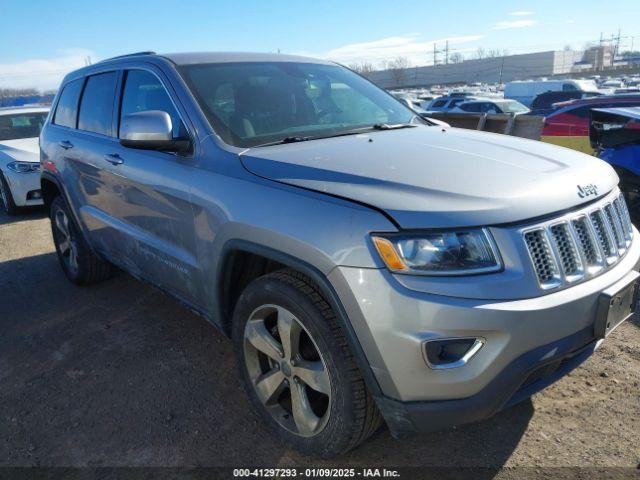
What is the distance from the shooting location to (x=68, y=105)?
4.61 meters

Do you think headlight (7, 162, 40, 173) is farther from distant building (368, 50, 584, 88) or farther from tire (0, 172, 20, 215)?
distant building (368, 50, 584, 88)

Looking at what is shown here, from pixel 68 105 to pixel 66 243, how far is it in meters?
1.25

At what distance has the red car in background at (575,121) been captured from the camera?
7402 millimetres

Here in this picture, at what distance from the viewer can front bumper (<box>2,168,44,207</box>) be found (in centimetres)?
785

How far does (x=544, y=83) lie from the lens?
29297 mm

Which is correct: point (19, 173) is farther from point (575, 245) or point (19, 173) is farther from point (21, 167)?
point (575, 245)

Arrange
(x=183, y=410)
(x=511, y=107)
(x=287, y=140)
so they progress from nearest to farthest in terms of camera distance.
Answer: (x=287, y=140)
(x=183, y=410)
(x=511, y=107)

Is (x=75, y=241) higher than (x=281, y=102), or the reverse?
(x=281, y=102)

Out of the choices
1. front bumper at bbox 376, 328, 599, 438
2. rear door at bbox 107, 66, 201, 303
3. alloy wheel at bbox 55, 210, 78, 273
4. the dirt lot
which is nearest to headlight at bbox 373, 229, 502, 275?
front bumper at bbox 376, 328, 599, 438

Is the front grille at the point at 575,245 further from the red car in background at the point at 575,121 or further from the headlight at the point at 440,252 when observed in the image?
the red car in background at the point at 575,121

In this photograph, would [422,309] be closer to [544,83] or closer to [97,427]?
[97,427]

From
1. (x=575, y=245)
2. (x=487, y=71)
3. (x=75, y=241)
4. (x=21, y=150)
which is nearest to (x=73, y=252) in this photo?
(x=75, y=241)

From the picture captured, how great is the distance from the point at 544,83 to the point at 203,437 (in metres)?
31.2

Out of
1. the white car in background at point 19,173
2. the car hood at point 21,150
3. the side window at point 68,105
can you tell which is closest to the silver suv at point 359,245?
the side window at point 68,105
